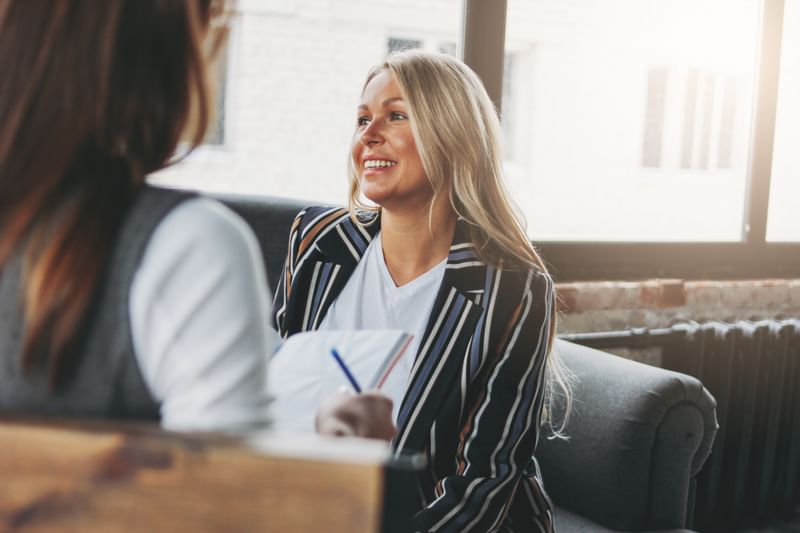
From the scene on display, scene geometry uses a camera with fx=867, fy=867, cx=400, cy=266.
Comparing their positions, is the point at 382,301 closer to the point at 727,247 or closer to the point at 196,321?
the point at 196,321

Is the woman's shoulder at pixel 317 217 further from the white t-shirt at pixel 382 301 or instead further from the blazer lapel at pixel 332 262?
the white t-shirt at pixel 382 301

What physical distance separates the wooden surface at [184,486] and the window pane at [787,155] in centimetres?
326

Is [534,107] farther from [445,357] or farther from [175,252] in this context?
[175,252]

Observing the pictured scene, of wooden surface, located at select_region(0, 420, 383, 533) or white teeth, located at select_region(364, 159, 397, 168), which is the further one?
white teeth, located at select_region(364, 159, 397, 168)

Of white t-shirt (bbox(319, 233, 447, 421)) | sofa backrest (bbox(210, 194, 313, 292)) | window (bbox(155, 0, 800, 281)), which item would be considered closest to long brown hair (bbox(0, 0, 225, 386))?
white t-shirt (bbox(319, 233, 447, 421))

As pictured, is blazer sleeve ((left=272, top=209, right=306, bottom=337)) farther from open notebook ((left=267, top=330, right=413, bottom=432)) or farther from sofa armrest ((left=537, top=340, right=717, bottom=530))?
A: sofa armrest ((left=537, top=340, right=717, bottom=530))

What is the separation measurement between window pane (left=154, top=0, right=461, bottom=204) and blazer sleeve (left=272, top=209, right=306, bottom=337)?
54 cm

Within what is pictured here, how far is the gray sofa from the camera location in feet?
6.32

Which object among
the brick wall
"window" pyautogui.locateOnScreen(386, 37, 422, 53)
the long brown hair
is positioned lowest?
the brick wall

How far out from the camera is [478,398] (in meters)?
1.63

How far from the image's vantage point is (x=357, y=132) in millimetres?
1852

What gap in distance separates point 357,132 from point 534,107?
3.64 ft

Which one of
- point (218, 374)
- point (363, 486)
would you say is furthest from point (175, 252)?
point (363, 486)

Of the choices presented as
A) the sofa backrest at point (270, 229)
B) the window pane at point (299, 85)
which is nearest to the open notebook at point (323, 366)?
the sofa backrest at point (270, 229)
